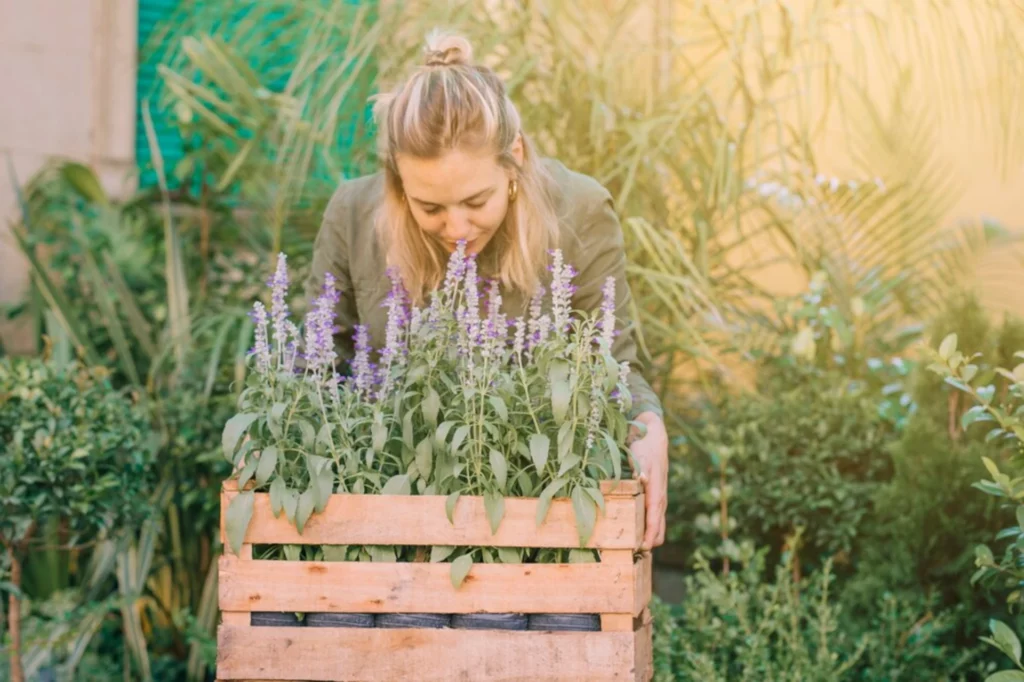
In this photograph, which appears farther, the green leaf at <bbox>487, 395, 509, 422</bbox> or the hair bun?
the hair bun

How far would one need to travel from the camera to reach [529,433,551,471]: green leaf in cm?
182

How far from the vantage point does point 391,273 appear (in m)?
2.21

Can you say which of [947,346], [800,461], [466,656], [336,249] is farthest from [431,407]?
[800,461]

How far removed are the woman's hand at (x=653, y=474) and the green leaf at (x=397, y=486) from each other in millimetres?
394

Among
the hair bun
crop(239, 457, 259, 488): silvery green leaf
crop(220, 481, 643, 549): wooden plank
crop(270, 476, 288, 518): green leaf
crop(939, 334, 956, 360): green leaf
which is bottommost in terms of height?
crop(220, 481, 643, 549): wooden plank

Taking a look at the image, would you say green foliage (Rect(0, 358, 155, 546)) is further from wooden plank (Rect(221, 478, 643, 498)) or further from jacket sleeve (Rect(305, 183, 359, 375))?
wooden plank (Rect(221, 478, 643, 498))

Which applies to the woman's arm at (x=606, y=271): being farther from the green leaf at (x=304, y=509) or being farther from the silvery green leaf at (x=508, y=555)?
the green leaf at (x=304, y=509)

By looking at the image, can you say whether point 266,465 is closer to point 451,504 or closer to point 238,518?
point 238,518

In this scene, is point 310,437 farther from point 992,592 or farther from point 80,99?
point 80,99

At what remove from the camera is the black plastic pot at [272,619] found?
188 cm

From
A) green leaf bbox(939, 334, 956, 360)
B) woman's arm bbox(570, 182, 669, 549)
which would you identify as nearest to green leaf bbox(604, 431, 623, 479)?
woman's arm bbox(570, 182, 669, 549)

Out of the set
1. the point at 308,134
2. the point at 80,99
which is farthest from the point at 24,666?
the point at 80,99

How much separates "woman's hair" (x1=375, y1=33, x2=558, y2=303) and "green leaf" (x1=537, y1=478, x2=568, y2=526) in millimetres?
600

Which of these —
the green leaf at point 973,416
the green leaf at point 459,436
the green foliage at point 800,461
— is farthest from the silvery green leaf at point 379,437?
the green foliage at point 800,461
